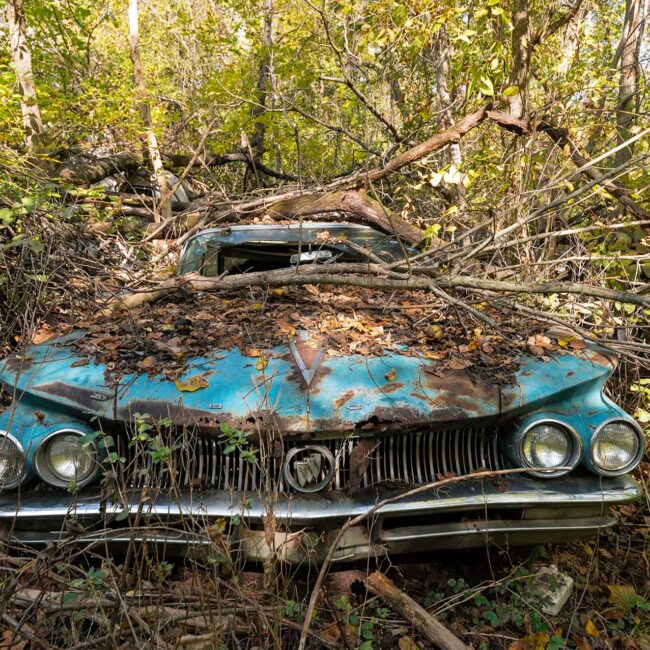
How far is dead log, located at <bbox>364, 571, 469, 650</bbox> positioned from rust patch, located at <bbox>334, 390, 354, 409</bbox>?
0.70 metres

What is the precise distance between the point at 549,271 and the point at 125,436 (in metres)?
3.88

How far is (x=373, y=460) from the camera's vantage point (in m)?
2.37

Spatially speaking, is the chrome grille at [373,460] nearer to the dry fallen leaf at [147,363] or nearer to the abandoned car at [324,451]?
the abandoned car at [324,451]

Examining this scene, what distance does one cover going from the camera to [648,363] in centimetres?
317

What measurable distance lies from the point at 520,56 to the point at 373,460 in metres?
4.72

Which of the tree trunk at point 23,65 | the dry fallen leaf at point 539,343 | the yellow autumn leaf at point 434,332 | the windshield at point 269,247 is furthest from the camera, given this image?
the tree trunk at point 23,65

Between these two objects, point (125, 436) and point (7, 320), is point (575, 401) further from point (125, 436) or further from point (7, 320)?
point (7, 320)

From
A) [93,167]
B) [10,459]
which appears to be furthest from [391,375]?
[93,167]

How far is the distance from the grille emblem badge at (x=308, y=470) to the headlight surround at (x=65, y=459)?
80 centimetres

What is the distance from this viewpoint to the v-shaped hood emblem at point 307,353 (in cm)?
249

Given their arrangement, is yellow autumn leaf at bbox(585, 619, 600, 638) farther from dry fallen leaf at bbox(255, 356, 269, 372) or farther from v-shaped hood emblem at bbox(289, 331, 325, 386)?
dry fallen leaf at bbox(255, 356, 269, 372)

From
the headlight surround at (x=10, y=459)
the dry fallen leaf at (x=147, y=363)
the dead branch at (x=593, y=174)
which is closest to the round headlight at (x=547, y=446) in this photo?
the dry fallen leaf at (x=147, y=363)

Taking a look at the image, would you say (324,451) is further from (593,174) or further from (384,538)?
(593,174)

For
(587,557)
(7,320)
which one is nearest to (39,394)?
(7,320)
